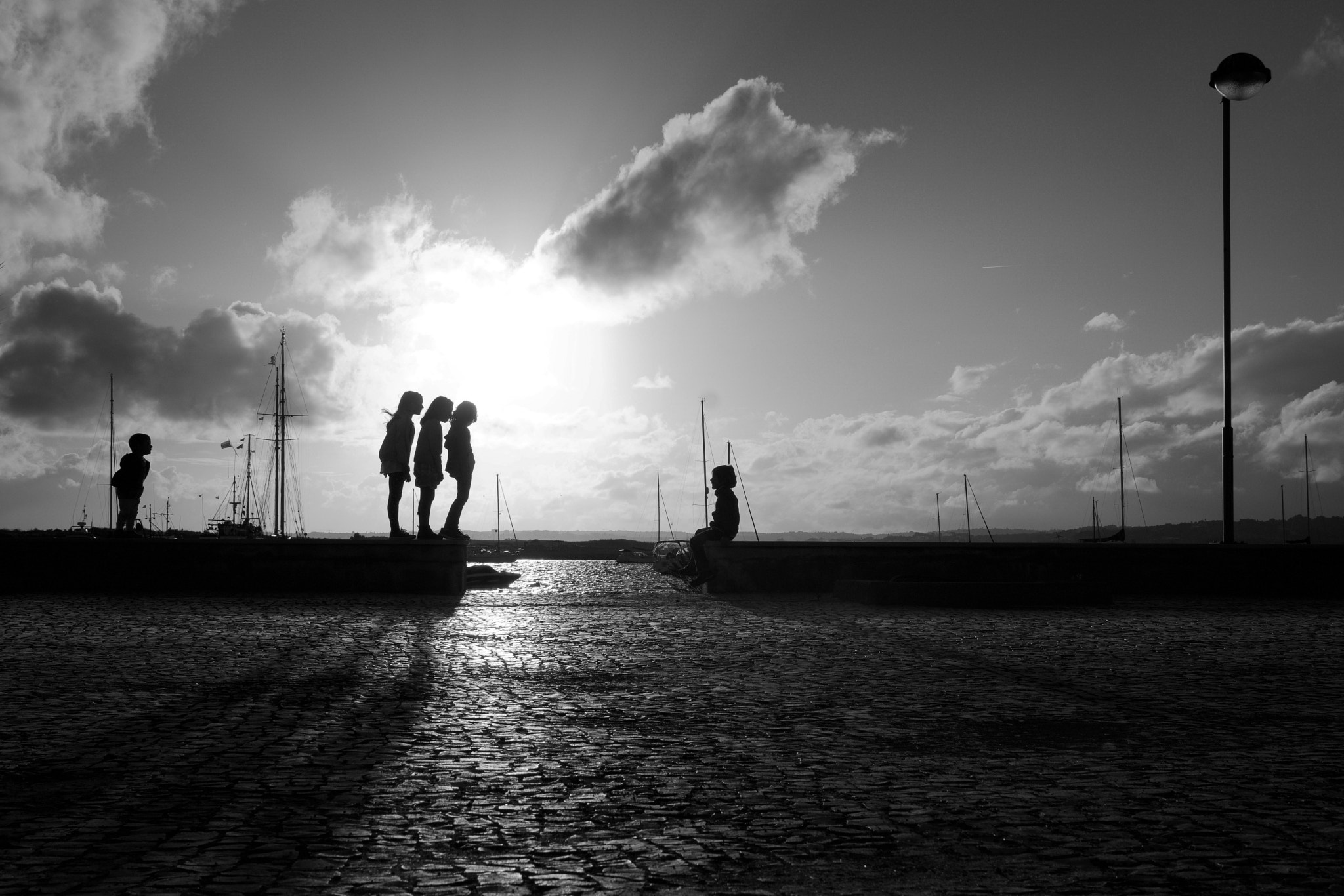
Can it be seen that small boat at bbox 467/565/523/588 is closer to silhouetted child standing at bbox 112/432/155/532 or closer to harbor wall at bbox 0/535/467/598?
harbor wall at bbox 0/535/467/598

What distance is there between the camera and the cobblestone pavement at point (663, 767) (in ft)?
9.75

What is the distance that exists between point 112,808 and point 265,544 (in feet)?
34.9

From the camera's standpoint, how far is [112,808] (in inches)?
138

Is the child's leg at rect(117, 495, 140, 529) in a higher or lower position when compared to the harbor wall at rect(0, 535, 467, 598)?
higher

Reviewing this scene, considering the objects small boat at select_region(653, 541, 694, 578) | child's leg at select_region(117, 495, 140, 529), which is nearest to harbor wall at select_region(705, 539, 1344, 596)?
small boat at select_region(653, 541, 694, 578)

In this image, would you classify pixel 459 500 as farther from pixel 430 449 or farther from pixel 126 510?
pixel 126 510

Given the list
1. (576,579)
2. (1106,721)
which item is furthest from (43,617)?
(576,579)

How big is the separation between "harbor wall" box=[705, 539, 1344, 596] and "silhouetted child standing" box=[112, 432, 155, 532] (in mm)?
7610

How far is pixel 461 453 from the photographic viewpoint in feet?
48.3

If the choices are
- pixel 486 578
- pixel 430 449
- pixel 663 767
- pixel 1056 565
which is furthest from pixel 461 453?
pixel 663 767

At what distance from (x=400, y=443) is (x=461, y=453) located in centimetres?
81

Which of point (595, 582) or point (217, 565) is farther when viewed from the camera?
point (595, 582)

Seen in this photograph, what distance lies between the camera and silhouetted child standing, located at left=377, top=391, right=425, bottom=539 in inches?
567

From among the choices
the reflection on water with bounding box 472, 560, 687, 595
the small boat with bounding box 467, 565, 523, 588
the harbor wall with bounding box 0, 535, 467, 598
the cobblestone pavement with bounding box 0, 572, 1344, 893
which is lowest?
the reflection on water with bounding box 472, 560, 687, 595
